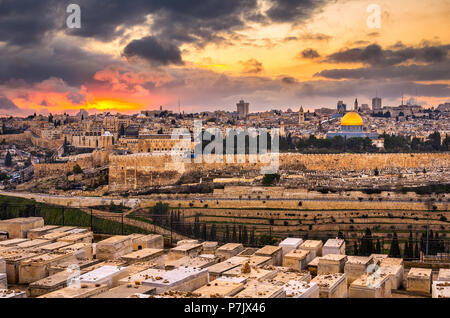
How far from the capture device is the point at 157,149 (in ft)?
83.6

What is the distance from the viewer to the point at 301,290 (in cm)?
373

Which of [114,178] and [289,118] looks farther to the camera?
[289,118]

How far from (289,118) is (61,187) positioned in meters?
31.8

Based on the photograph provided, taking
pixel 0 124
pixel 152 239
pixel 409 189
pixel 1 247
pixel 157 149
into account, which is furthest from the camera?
pixel 0 124

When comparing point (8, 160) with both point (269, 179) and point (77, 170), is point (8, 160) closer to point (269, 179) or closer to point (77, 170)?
point (77, 170)

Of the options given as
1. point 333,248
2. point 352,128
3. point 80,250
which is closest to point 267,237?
point 333,248

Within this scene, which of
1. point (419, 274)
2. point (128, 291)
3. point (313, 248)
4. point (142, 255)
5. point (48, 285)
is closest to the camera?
point (128, 291)

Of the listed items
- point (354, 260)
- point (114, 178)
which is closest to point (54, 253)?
point (354, 260)

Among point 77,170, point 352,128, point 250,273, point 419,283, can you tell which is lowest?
point 419,283

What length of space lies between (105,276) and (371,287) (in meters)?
2.14
